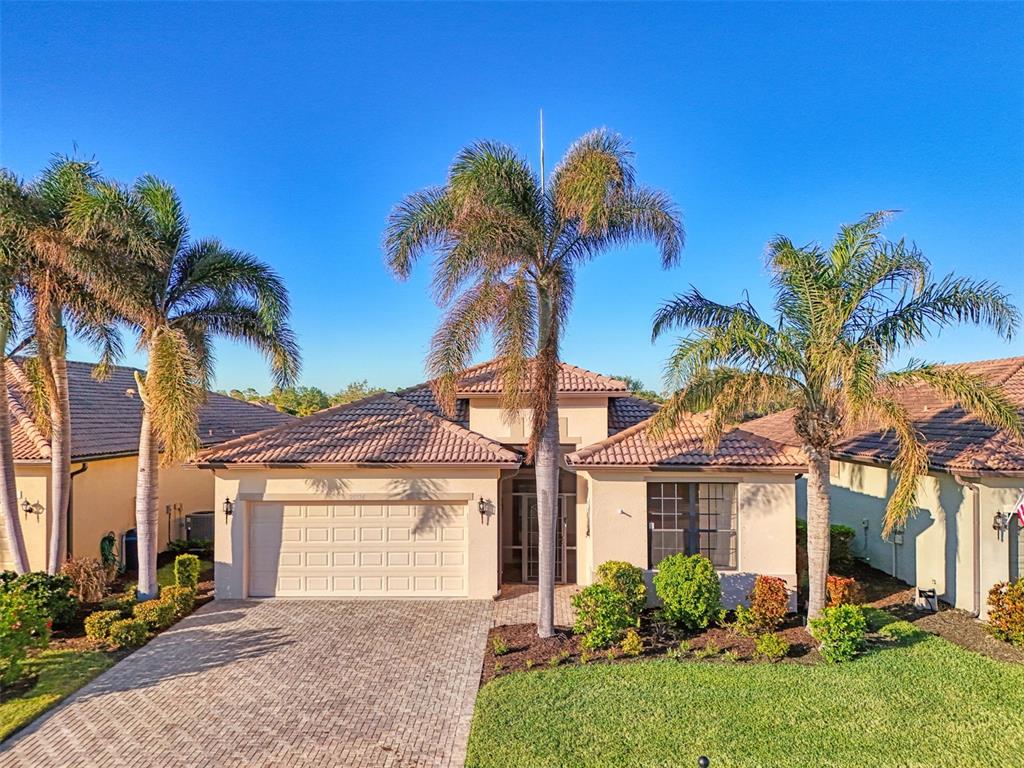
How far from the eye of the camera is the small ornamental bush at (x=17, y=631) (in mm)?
8617

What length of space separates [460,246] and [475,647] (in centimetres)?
747

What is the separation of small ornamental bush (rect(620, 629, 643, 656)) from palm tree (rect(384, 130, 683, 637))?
147 cm

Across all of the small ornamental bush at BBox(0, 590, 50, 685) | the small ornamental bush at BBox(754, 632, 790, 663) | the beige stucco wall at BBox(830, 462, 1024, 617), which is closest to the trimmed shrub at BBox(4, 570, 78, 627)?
the small ornamental bush at BBox(0, 590, 50, 685)

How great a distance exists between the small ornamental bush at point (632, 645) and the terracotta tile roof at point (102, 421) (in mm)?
14133

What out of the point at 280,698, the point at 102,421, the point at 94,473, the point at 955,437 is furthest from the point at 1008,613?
the point at 102,421

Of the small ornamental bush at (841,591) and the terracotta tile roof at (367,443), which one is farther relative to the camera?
the terracotta tile roof at (367,443)

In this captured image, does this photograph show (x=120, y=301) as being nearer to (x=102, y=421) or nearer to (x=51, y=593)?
(x=51, y=593)

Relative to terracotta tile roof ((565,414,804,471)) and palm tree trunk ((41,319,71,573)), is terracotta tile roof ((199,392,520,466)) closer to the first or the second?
terracotta tile roof ((565,414,804,471))

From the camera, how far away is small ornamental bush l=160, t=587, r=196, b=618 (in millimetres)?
11641

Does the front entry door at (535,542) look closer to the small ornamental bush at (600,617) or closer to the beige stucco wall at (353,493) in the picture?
A: the beige stucco wall at (353,493)

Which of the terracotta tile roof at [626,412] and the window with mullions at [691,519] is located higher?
the terracotta tile roof at [626,412]

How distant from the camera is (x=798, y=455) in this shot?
12.1 m

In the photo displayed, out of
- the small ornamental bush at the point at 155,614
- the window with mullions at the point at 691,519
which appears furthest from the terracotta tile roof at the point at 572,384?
the small ornamental bush at the point at 155,614

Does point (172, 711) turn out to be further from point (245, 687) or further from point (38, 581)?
point (38, 581)
